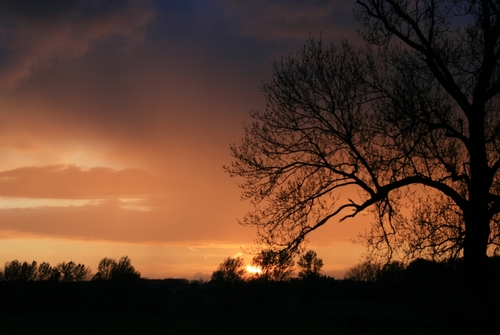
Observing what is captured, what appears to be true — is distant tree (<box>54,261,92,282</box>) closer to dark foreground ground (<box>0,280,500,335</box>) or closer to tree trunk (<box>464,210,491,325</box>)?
dark foreground ground (<box>0,280,500,335</box>)

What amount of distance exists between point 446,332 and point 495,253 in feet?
10.1

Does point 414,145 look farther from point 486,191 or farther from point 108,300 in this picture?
point 108,300

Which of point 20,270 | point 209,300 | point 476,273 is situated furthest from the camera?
point 20,270

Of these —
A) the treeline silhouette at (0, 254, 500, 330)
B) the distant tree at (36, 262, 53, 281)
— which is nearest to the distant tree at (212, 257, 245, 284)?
the treeline silhouette at (0, 254, 500, 330)

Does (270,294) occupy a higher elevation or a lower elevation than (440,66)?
lower

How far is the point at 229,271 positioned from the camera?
62.4m

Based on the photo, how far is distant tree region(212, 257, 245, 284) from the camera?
190 ft

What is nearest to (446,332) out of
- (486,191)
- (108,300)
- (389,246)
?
(389,246)

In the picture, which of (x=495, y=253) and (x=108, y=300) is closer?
(x=495, y=253)

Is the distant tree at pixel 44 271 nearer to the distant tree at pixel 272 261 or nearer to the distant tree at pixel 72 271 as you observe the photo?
the distant tree at pixel 72 271

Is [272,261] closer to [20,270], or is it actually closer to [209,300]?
[209,300]

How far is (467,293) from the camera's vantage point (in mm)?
14367

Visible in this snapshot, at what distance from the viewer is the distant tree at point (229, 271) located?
2277 inches

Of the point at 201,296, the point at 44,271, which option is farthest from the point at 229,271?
the point at 44,271
